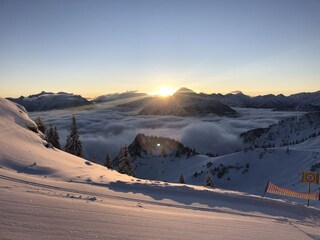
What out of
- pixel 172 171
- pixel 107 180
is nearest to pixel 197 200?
pixel 107 180

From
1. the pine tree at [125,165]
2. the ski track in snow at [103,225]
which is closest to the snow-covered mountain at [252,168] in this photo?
the pine tree at [125,165]

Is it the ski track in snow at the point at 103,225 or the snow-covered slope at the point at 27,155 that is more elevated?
the snow-covered slope at the point at 27,155

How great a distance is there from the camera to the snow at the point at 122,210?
6832 mm

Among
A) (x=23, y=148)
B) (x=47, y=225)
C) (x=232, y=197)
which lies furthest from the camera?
(x=23, y=148)

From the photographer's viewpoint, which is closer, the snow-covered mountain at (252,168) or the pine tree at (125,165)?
the pine tree at (125,165)

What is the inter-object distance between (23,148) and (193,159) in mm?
152363

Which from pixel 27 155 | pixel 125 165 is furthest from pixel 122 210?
pixel 125 165

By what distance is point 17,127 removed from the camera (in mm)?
25938

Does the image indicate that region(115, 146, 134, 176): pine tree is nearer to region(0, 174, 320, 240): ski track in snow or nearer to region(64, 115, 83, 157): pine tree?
region(64, 115, 83, 157): pine tree

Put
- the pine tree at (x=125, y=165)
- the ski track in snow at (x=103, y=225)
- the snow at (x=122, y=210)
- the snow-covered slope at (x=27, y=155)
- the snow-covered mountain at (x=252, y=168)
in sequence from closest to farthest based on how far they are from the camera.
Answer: the ski track in snow at (x=103, y=225) < the snow at (x=122, y=210) < the snow-covered slope at (x=27, y=155) < the pine tree at (x=125, y=165) < the snow-covered mountain at (x=252, y=168)

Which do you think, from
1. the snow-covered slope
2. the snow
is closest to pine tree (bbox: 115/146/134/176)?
the snow-covered slope

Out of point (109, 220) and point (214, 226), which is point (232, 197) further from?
point (109, 220)

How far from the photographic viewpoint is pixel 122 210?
9.42m

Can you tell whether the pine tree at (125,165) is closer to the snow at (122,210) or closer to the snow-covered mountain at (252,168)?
the snow-covered mountain at (252,168)
